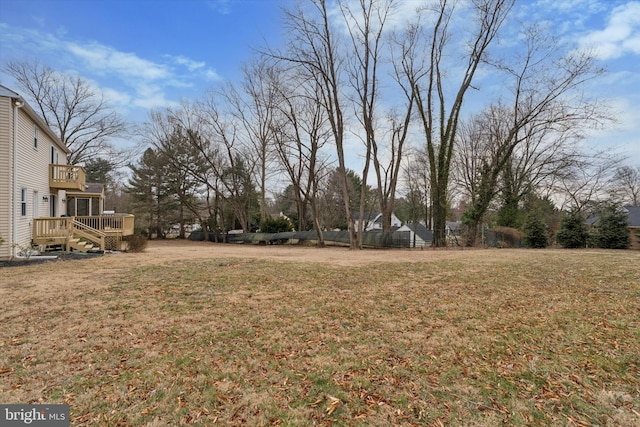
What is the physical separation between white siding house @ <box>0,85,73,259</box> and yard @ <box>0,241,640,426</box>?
5491 mm

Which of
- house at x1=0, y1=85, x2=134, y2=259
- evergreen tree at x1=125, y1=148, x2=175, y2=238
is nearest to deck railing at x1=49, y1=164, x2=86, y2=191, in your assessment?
house at x1=0, y1=85, x2=134, y2=259

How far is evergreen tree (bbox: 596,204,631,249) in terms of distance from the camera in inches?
576

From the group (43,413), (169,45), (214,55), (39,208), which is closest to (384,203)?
(214,55)

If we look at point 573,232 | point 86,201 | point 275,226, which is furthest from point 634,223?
point 86,201

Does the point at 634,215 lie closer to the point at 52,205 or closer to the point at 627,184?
the point at 627,184

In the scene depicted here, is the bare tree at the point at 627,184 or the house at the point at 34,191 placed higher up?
the bare tree at the point at 627,184

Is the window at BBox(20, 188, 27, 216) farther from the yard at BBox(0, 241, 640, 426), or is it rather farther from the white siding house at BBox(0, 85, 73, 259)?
the yard at BBox(0, 241, 640, 426)

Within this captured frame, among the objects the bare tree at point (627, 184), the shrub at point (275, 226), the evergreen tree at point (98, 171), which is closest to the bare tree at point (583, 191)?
the bare tree at point (627, 184)

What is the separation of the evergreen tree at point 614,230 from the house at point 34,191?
22.7 meters

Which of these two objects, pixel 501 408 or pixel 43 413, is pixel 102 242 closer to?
pixel 43 413

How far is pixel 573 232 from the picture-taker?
1588cm

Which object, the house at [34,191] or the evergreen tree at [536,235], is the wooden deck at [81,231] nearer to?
the house at [34,191]

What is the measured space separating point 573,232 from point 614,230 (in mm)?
1528

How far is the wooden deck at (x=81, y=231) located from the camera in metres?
11.9
